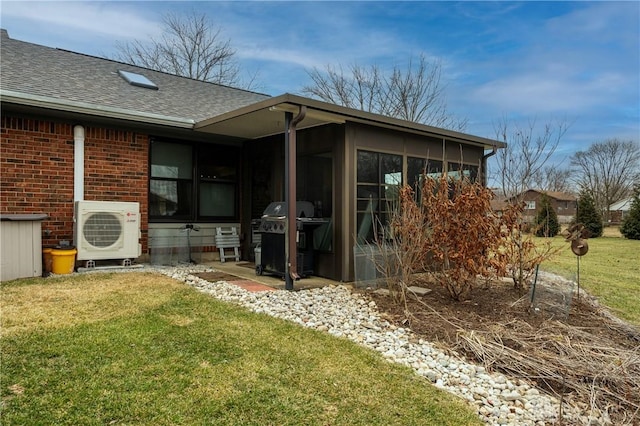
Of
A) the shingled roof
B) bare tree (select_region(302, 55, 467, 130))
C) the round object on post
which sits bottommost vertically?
the round object on post

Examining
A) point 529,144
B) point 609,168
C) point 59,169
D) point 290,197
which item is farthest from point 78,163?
point 609,168

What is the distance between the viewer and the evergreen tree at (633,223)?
18.3 meters

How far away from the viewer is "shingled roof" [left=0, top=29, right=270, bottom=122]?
5.86m

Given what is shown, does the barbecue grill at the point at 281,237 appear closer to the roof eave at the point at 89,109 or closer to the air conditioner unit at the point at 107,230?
the air conditioner unit at the point at 107,230

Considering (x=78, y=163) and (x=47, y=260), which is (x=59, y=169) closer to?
(x=78, y=163)

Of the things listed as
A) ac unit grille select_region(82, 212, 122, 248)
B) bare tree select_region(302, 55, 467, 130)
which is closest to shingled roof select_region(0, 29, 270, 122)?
ac unit grille select_region(82, 212, 122, 248)

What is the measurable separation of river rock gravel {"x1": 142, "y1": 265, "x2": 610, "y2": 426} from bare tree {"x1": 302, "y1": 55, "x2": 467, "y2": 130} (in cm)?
1463

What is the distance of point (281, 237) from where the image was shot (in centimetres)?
571

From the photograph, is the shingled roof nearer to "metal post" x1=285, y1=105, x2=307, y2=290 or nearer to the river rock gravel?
"metal post" x1=285, y1=105, x2=307, y2=290

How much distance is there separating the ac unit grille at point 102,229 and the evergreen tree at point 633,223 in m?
21.5

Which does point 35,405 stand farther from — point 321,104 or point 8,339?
Result: point 321,104

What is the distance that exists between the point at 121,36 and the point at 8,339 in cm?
1814

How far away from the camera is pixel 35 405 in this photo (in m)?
2.11

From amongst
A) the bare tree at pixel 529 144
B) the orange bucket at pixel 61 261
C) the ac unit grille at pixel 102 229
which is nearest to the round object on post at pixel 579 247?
the bare tree at pixel 529 144
